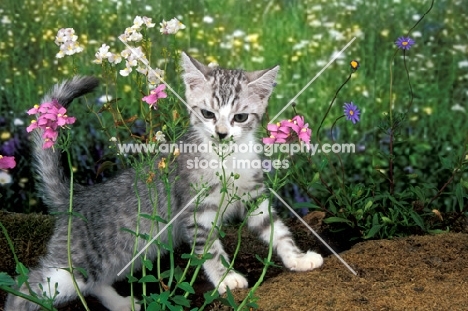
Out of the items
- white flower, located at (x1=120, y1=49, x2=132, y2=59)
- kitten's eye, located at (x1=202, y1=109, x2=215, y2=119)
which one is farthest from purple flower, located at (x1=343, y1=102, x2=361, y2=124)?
white flower, located at (x1=120, y1=49, x2=132, y2=59)

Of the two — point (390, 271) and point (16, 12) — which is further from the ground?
point (16, 12)

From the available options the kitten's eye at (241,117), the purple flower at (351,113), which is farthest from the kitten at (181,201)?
the purple flower at (351,113)

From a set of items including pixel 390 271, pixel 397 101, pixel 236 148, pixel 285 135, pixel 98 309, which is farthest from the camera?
pixel 397 101

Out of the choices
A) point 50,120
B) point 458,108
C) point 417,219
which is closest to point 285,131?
point 50,120

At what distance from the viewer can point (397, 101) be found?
175 inches

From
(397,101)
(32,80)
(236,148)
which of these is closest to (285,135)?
(236,148)

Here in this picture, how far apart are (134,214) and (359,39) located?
193 cm

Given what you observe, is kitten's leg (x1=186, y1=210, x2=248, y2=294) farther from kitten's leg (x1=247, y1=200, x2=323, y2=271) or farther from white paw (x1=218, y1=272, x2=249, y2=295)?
kitten's leg (x1=247, y1=200, x2=323, y2=271)

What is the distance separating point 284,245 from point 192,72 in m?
0.97

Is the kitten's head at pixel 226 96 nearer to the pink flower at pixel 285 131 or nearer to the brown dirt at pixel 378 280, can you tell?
the pink flower at pixel 285 131

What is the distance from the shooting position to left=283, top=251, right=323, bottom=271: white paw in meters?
3.30

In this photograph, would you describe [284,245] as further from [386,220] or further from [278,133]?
[278,133]

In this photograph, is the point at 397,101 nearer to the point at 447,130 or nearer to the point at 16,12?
the point at 447,130

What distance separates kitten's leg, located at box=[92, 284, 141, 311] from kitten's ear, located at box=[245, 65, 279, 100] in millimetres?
1240
